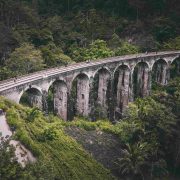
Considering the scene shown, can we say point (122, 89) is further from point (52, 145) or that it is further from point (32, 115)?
point (52, 145)

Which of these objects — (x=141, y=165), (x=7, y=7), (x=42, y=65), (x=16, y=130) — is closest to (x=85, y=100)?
(x=42, y=65)

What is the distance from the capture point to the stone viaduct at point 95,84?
44.8 m

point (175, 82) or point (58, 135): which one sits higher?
point (175, 82)

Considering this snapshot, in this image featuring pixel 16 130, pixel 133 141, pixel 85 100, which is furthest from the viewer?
pixel 85 100

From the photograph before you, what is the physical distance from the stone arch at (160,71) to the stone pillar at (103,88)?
15.4 metres

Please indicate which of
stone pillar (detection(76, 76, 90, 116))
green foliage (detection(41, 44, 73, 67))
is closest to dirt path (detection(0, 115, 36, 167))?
stone pillar (detection(76, 76, 90, 116))

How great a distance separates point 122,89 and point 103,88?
5657 millimetres

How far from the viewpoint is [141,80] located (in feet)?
217

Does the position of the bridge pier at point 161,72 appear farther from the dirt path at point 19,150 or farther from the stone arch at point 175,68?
the dirt path at point 19,150

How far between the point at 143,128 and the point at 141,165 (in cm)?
499

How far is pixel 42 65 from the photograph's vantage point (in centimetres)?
5931

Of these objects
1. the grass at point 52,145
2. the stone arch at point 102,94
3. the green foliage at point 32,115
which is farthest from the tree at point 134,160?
the stone arch at point 102,94

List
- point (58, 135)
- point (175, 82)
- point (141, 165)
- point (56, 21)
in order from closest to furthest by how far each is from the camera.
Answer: point (58, 135) < point (141, 165) < point (175, 82) < point (56, 21)

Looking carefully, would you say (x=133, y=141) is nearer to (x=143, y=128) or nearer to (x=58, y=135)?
(x=143, y=128)
